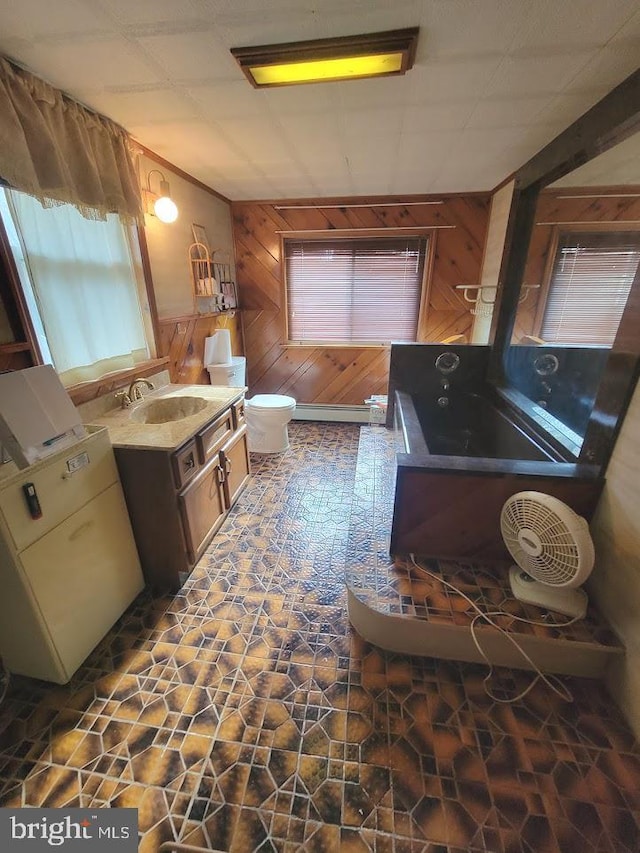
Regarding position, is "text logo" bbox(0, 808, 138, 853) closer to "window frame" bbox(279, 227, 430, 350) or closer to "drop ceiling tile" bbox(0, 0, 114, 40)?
"drop ceiling tile" bbox(0, 0, 114, 40)

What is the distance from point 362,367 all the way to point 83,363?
2.61 m

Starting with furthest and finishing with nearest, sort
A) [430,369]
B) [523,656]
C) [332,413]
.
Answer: [332,413] → [430,369] → [523,656]

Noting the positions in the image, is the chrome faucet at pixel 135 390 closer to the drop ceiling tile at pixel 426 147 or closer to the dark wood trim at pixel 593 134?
the drop ceiling tile at pixel 426 147

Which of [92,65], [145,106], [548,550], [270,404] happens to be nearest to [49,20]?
[92,65]

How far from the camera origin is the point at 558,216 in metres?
2.72

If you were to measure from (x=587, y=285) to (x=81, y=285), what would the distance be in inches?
136

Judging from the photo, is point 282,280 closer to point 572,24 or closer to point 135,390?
point 135,390

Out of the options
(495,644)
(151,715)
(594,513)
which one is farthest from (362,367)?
(151,715)

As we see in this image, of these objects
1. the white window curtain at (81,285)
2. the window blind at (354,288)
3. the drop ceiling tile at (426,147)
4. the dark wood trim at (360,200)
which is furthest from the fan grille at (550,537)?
the dark wood trim at (360,200)

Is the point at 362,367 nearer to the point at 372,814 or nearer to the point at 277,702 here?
the point at 277,702

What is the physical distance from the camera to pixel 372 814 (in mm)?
1020

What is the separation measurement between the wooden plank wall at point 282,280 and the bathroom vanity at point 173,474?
1.73 metres

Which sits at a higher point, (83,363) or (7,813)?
(83,363)

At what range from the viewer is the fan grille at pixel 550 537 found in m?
1.19
